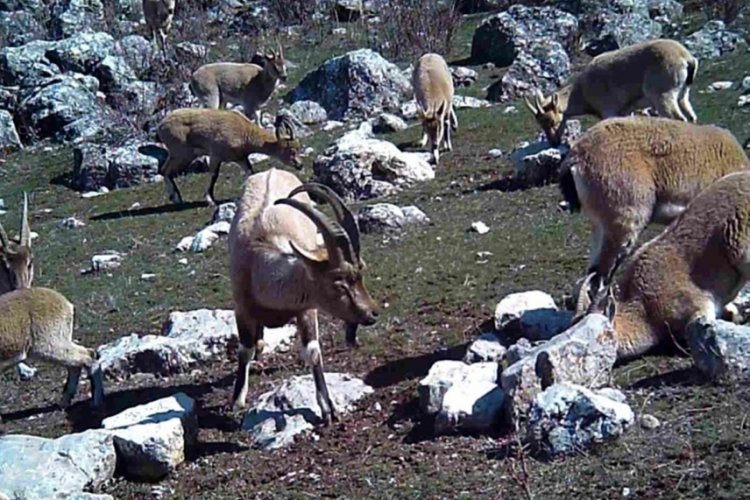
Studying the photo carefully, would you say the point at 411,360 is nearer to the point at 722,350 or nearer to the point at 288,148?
the point at 722,350

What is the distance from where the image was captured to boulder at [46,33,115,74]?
89.6 feet

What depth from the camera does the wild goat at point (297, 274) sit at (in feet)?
25.7

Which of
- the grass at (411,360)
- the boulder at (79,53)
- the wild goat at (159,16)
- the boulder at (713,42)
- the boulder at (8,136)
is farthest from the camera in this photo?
the wild goat at (159,16)

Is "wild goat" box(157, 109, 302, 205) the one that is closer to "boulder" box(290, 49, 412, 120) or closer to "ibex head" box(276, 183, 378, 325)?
"boulder" box(290, 49, 412, 120)

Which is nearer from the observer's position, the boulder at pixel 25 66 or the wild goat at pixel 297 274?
the wild goat at pixel 297 274

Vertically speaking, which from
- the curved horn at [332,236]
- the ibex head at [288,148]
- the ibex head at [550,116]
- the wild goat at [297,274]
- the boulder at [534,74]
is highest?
the curved horn at [332,236]

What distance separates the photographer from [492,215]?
1397 cm

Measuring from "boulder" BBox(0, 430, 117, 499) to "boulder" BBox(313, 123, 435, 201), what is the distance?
923 cm

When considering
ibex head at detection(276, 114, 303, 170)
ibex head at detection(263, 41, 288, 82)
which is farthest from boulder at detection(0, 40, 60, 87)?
ibex head at detection(276, 114, 303, 170)

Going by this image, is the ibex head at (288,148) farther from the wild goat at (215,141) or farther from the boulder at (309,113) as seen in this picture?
the boulder at (309,113)

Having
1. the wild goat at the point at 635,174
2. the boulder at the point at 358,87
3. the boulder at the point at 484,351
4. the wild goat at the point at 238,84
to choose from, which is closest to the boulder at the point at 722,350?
the boulder at the point at 484,351

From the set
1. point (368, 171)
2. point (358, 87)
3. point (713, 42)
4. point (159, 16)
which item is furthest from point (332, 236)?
point (159, 16)

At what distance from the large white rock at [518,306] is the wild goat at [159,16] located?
22.7m

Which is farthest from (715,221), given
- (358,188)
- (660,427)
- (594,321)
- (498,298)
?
(358,188)
